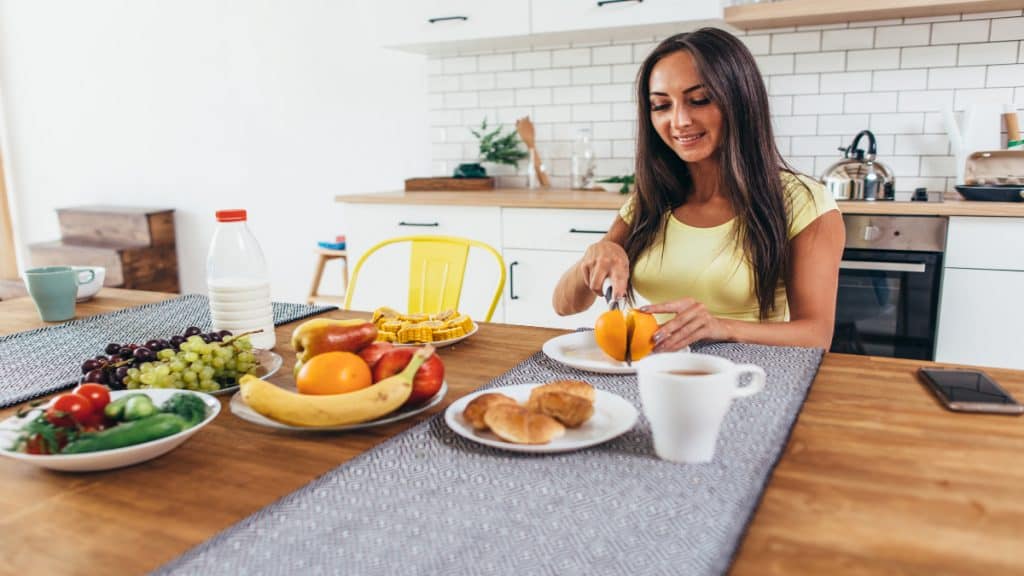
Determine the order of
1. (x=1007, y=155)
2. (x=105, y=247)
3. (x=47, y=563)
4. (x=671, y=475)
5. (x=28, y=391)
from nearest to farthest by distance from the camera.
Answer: (x=47, y=563), (x=671, y=475), (x=28, y=391), (x=1007, y=155), (x=105, y=247)

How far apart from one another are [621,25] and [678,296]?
5.51 feet

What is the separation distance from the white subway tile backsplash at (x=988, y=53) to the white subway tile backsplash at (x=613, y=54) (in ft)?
4.22

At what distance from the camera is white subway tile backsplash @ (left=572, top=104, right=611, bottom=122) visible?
3586 mm

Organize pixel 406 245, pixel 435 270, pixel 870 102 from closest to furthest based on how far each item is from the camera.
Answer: pixel 435 270 → pixel 870 102 → pixel 406 245

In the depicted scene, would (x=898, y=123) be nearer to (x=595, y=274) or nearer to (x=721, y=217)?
(x=721, y=217)

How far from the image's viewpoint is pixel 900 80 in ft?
10.0

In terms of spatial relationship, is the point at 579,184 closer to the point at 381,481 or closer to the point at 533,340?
the point at 533,340

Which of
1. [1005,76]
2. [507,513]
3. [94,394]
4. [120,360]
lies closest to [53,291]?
[120,360]

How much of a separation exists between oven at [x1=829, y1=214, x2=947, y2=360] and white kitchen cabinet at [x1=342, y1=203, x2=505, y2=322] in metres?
1.31

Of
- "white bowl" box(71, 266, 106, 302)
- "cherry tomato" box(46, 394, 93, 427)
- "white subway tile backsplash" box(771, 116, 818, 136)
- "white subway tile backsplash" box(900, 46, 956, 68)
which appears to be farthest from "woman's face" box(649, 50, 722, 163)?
"white subway tile backsplash" box(900, 46, 956, 68)

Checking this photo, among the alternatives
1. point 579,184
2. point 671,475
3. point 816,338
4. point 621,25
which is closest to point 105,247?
point 579,184

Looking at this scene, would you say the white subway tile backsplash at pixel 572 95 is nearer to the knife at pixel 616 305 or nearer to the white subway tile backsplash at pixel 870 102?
the white subway tile backsplash at pixel 870 102

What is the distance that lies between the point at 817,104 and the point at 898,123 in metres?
0.31

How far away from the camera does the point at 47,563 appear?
0.70m
